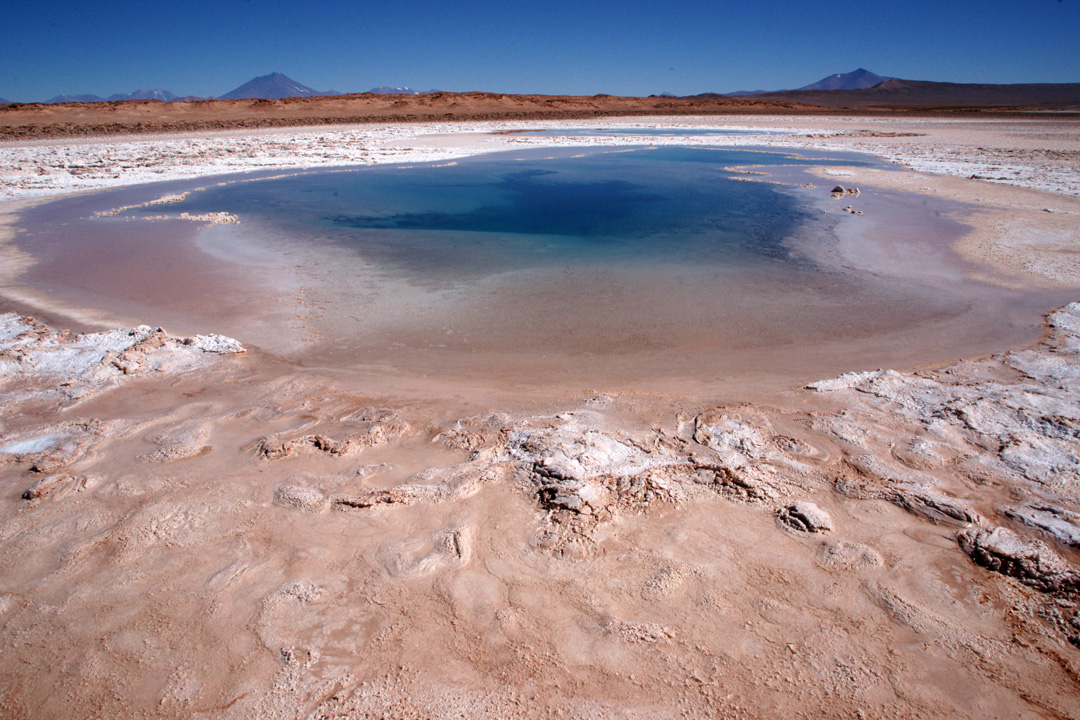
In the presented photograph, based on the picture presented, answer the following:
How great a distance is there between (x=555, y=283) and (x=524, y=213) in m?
3.97

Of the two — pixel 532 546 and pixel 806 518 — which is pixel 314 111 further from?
pixel 806 518

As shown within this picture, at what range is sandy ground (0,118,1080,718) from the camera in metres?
1.71

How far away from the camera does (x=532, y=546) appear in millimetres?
2250

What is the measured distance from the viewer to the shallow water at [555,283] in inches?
166

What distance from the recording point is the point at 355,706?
164 cm

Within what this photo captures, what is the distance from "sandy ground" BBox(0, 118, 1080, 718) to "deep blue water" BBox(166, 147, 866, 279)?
11.0ft

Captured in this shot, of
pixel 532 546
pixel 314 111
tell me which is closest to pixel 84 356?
pixel 532 546

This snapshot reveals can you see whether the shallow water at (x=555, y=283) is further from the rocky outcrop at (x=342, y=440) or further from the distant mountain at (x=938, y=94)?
the distant mountain at (x=938, y=94)

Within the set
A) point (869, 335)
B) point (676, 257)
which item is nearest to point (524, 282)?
point (676, 257)

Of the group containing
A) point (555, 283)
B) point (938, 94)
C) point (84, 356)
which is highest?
point (938, 94)

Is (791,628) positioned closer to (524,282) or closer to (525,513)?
(525,513)

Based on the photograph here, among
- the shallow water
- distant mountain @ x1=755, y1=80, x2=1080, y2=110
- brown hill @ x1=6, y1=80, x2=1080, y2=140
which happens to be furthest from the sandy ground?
distant mountain @ x1=755, y1=80, x2=1080, y2=110

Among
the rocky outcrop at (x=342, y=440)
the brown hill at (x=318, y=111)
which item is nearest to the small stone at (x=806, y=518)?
the rocky outcrop at (x=342, y=440)

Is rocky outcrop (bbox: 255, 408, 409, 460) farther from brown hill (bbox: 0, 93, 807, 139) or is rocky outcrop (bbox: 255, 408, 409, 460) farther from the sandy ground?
brown hill (bbox: 0, 93, 807, 139)
